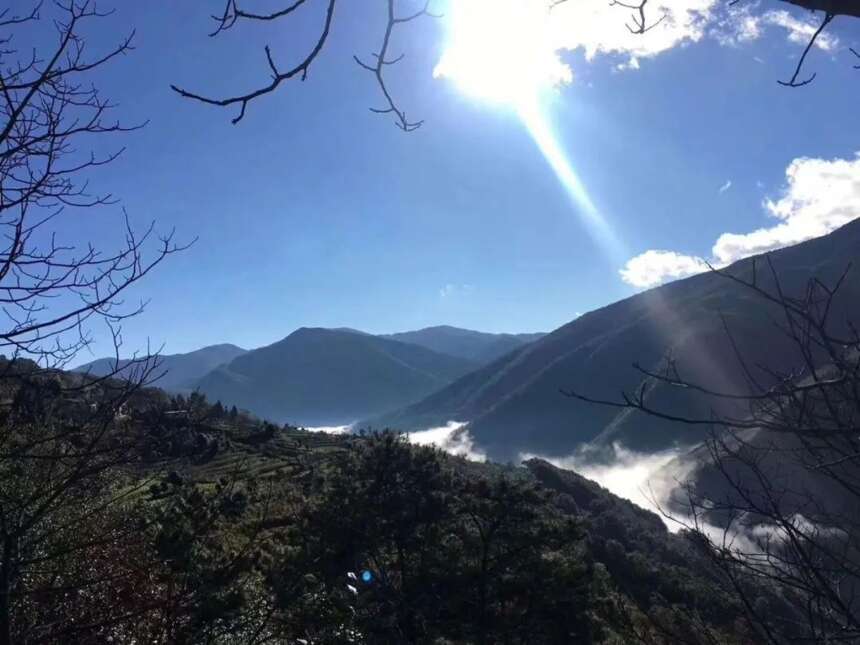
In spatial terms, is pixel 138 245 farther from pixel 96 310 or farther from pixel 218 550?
pixel 218 550

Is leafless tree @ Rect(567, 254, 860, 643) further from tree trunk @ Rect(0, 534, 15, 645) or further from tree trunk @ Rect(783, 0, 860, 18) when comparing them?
tree trunk @ Rect(0, 534, 15, 645)

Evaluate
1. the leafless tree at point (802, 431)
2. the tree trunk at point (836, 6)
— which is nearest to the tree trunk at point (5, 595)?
the leafless tree at point (802, 431)

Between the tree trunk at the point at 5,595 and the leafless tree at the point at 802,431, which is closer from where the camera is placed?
the leafless tree at the point at 802,431

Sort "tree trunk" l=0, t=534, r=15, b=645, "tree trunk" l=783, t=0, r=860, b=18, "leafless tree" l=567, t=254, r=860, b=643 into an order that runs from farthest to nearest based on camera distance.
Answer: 1. "tree trunk" l=0, t=534, r=15, b=645
2. "leafless tree" l=567, t=254, r=860, b=643
3. "tree trunk" l=783, t=0, r=860, b=18

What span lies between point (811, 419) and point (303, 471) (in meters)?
44.6

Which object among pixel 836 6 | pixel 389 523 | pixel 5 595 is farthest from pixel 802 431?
pixel 389 523

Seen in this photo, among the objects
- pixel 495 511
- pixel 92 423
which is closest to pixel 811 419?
pixel 92 423

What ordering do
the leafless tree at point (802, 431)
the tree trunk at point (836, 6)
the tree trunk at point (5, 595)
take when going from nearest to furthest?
1. the tree trunk at point (836, 6)
2. the leafless tree at point (802, 431)
3. the tree trunk at point (5, 595)

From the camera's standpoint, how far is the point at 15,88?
263cm

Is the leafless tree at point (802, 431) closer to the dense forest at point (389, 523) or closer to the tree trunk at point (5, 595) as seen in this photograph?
the dense forest at point (389, 523)

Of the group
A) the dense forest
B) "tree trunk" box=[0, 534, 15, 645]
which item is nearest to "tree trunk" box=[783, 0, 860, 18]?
the dense forest

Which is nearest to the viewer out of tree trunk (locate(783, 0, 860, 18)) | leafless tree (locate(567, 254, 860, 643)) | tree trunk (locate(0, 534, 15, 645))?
tree trunk (locate(783, 0, 860, 18))

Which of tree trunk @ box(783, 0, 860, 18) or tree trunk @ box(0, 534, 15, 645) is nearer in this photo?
tree trunk @ box(783, 0, 860, 18)

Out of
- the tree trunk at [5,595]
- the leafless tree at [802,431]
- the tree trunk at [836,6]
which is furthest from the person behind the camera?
the tree trunk at [5,595]
